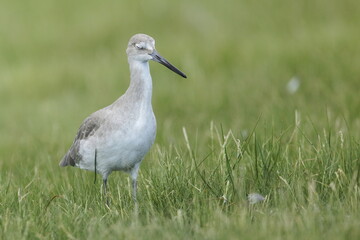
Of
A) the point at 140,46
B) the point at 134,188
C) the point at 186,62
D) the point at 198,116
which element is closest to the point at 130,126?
the point at 134,188

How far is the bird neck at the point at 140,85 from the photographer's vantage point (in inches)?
228

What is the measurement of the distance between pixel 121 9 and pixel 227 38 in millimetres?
2670

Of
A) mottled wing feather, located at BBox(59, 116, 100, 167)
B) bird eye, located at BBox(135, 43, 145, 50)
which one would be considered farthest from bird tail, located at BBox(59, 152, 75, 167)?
bird eye, located at BBox(135, 43, 145, 50)

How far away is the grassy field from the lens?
4.97 m

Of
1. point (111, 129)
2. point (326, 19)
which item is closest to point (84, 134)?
point (111, 129)

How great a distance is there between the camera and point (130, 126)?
18.6 ft

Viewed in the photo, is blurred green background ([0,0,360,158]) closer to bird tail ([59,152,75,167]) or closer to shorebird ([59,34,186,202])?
bird tail ([59,152,75,167])

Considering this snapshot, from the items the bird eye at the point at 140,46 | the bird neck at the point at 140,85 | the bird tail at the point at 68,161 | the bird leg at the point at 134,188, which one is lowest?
the bird leg at the point at 134,188

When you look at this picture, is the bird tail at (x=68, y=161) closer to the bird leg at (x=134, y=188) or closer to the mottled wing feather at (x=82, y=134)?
the mottled wing feather at (x=82, y=134)

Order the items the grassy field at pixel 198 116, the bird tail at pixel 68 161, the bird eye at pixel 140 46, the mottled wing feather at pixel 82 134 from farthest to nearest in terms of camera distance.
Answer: the bird tail at pixel 68 161, the mottled wing feather at pixel 82 134, the bird eye at pixel 140 46, the grassy field at pixel 198 116

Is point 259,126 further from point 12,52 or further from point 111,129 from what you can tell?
point 12,52

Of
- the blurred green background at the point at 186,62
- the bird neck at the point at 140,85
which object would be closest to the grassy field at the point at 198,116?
the blurred green background at the point at 186,62

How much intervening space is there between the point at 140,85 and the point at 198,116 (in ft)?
11.6

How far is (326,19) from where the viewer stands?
39.5 ft
